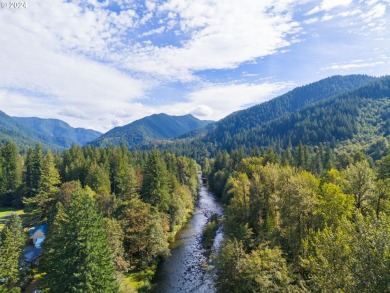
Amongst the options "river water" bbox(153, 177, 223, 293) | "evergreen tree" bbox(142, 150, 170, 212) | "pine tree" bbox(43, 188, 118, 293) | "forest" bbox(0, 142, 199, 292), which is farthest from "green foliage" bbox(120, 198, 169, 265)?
"pine tree" bbox(43, 188, 118, 293)

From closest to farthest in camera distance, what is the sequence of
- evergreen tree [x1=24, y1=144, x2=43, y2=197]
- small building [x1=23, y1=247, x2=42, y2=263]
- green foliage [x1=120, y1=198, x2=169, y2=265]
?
green foliage [x1=120, y1=198, x2=169, y2=265], small building [x1=23, y1=247, x2=42, y2=263], evergreen tree [x1=24, y1=144, x2=43, y2=197]

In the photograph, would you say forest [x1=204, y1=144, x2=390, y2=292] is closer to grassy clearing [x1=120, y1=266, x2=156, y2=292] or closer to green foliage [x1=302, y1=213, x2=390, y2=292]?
green foliage [x1=302, y1=213, x2=390, y2=292]

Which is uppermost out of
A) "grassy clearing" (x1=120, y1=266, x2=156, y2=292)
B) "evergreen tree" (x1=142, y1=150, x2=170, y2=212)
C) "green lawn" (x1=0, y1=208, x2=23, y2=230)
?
"evergreen tree" (x1=142, y1=150, x2=170, y2=212)

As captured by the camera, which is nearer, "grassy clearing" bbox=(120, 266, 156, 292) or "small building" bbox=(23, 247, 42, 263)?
"grassy clearing" bbox=(120, 266, 156, 292)

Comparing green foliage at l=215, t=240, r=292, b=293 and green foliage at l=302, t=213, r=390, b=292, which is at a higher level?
green foliage at l=302, t=213, r=390, b=292

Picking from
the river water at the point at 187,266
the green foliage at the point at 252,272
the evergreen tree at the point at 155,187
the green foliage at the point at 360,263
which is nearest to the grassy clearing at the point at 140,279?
the river water at the point at 187,266

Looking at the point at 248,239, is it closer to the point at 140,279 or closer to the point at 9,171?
the point at 140,279
